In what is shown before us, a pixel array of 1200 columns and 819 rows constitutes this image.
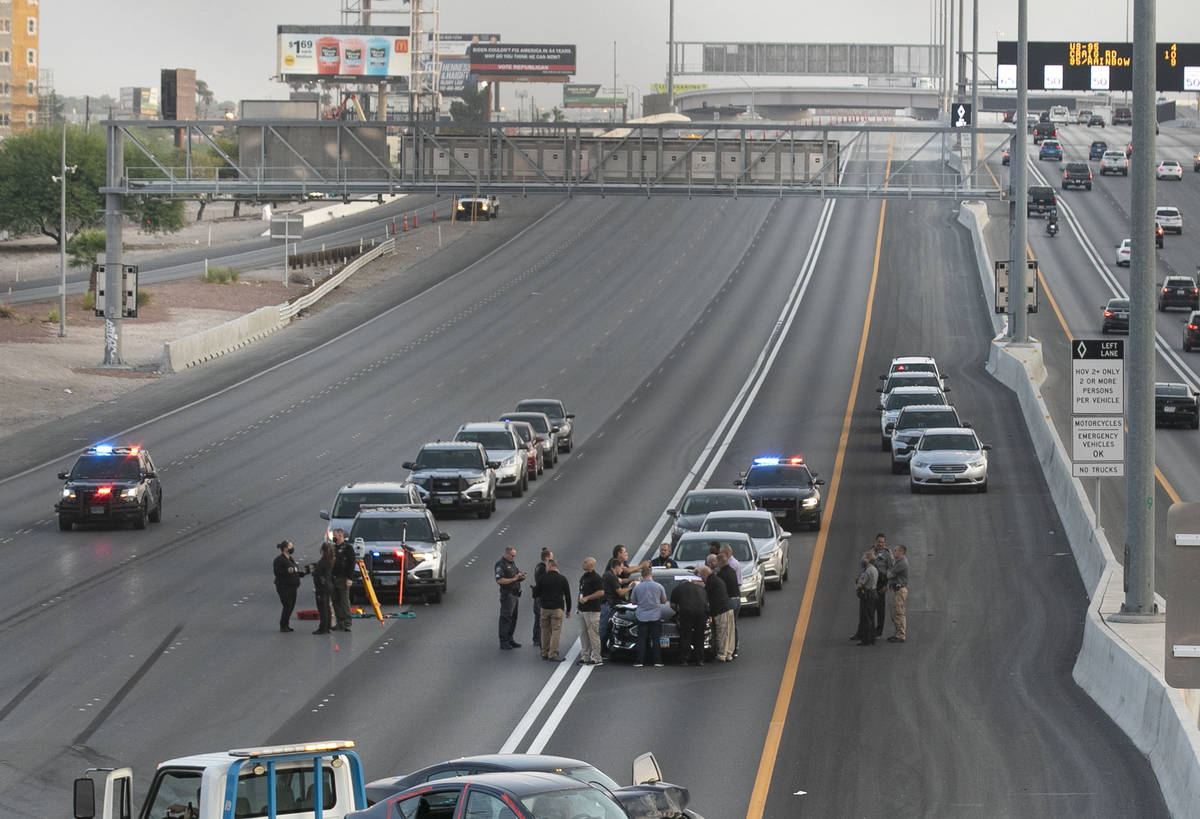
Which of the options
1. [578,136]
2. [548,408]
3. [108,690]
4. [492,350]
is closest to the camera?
[108,690]

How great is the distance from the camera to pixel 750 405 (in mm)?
52625

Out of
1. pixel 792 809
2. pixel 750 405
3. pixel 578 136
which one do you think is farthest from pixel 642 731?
pixel 578 136

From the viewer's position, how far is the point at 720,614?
23.5 meters

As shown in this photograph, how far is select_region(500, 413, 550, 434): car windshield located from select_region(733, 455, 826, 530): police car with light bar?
8510 mm

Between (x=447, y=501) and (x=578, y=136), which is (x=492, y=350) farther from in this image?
(x=447, y=501)

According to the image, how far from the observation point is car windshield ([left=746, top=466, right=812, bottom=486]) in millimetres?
35000

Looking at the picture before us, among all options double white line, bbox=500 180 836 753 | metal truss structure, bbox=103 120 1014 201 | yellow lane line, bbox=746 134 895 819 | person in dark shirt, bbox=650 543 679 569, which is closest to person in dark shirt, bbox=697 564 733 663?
yellow lane line, bbox=746 134 895 819

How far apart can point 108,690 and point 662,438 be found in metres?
27.0

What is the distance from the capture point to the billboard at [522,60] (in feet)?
611

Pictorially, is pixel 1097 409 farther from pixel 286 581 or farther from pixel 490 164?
pixel 490 164

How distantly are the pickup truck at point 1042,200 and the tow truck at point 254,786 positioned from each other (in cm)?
8405

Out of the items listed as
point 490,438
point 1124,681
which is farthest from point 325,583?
point 490,438

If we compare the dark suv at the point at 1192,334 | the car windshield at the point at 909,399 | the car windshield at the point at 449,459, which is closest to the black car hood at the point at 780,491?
the car windshield at the point at 449,459

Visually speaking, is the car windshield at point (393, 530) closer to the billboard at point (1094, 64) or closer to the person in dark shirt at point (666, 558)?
the person in dark shirt at point (666, 558)
